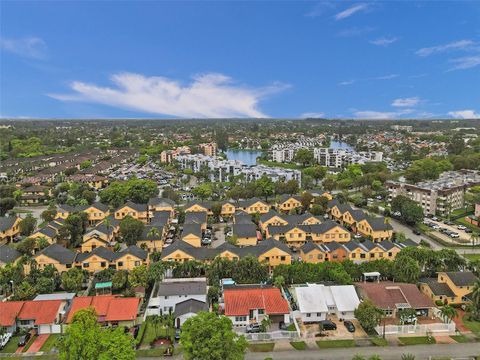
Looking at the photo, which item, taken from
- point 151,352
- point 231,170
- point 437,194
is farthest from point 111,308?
point 231,170

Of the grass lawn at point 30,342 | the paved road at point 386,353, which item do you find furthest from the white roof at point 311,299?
the grass lawn at point 30,342

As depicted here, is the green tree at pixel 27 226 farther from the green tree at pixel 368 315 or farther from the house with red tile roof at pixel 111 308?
the green tree at pixel 368 315

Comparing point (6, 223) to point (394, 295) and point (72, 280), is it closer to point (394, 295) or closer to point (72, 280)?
point (72, 280)

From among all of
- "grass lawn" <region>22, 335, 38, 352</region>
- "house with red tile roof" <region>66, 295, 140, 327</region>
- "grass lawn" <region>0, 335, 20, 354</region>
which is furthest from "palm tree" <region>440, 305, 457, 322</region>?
"grass lawn" <region>0, 335, 20, 354</region>

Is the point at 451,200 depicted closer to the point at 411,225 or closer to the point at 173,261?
the point at 411,225

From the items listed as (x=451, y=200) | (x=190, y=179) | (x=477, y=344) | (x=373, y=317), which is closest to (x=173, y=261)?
(x=373, y=317)

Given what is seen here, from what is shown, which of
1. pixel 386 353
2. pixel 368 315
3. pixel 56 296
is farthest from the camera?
pixel 56 296
